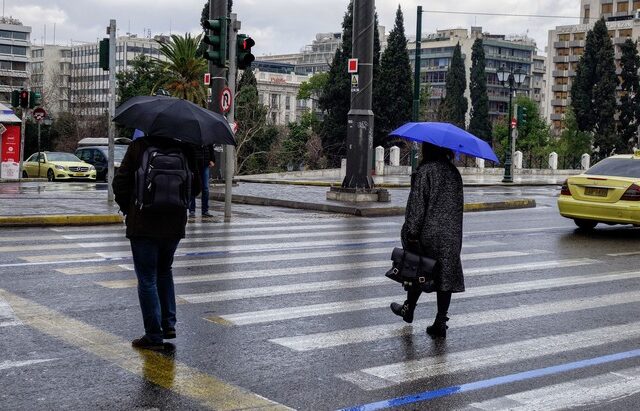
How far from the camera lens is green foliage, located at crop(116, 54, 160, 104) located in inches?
2721

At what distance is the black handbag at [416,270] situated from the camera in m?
7.64

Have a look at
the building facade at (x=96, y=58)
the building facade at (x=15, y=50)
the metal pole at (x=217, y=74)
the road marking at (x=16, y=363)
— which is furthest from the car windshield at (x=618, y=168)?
the building facade at (x=96, y=58)

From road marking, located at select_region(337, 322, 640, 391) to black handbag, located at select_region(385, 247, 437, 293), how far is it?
2.27 feet

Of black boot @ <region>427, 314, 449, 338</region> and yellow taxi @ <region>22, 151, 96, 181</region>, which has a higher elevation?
yellow taxi @ <region>22, 151, 96, 181</region>

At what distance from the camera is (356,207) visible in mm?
20359

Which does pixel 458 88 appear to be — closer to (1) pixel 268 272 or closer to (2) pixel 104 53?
(2) pixel 104 53

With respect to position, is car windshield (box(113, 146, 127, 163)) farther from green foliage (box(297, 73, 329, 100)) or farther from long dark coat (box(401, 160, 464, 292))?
green foliage (box(297, 73, 329, 100))

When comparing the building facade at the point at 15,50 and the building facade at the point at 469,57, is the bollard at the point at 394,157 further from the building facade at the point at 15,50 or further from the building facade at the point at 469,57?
the building facade at the point at 15,50

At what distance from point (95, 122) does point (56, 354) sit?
252ft

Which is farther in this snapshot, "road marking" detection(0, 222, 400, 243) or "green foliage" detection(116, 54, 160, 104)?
"green foliage" detection(116, 54, 160, 104)

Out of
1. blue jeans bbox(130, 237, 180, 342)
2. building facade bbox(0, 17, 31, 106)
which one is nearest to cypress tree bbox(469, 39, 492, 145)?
building facade bbox(0, 17, 31, 106)

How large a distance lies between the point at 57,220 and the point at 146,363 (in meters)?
10.0

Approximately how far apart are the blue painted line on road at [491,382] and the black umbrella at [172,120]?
234 cm

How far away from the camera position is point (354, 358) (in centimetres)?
693
